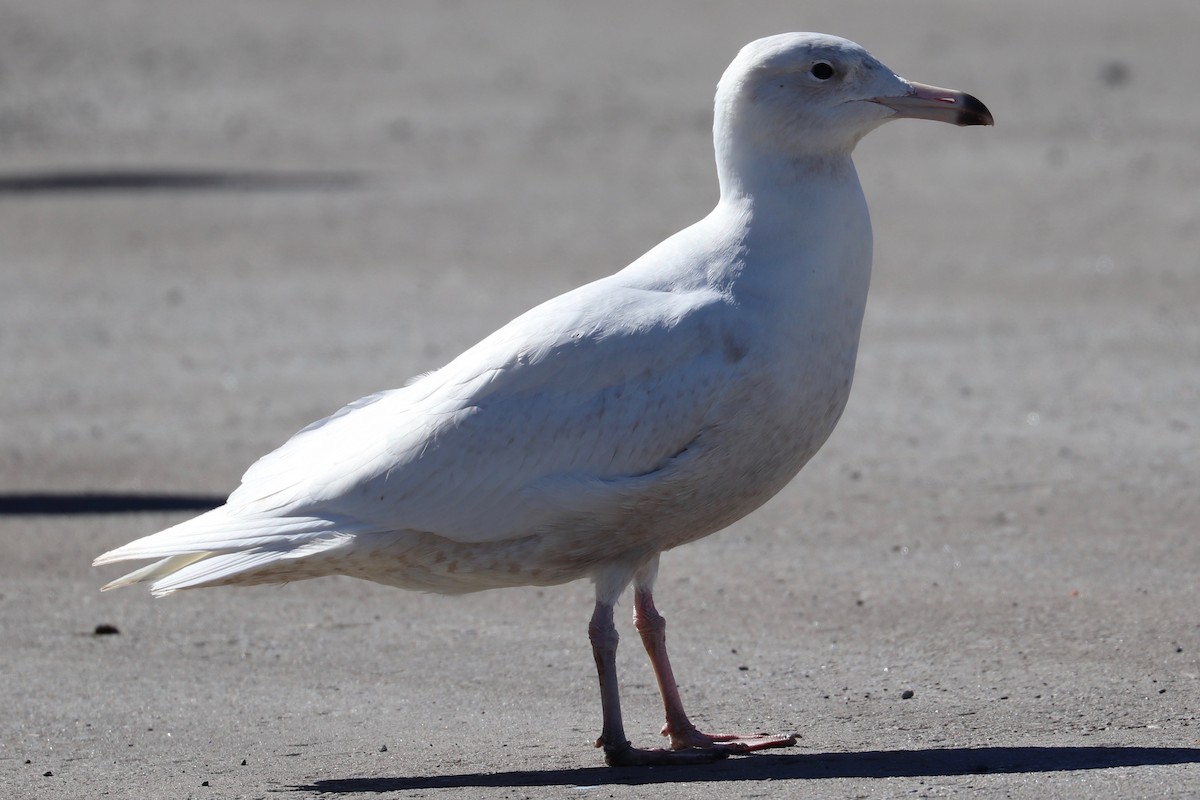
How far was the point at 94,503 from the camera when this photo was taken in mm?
8945

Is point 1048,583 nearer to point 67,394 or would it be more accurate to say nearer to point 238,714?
point 238,714

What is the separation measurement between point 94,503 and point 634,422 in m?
4.42

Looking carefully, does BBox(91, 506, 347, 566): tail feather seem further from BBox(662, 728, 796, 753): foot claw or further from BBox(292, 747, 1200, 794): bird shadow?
BBox(662, 728, 796, 753): foot claw

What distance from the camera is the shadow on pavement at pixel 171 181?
17562mm

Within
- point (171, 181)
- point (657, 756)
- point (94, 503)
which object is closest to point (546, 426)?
point (657, 756)

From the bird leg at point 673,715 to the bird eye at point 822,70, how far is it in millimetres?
1681

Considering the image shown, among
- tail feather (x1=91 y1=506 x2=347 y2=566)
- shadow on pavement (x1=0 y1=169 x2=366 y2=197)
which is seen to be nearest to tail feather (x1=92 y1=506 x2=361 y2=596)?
tail feather (x1=91 y1=506 x2=347 y2=566)

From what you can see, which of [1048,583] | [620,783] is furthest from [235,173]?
[620,783]

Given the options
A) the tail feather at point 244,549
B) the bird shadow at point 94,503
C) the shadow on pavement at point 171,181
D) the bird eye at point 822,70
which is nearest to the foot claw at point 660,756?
the tail feather at point 244,549

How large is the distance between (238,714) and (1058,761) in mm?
2670

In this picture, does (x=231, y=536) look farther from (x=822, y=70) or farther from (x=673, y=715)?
(x=822, y=70)

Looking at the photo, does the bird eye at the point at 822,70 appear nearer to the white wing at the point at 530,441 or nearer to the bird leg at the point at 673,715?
the white wing at the point at 530,441

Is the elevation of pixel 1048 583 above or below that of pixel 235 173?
below

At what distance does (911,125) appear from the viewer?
Answer: 749 inches
